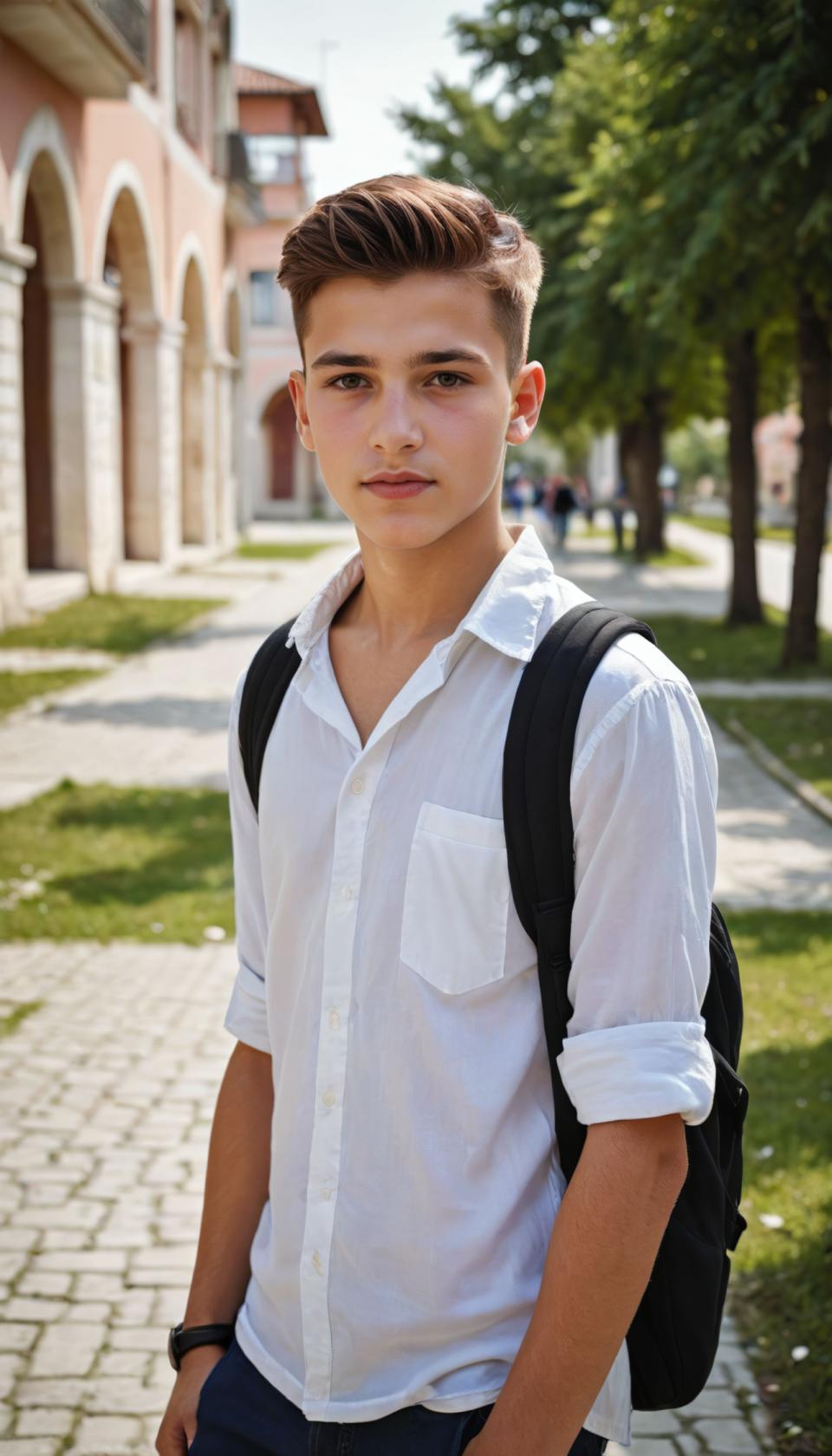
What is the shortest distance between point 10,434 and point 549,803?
50.7ft

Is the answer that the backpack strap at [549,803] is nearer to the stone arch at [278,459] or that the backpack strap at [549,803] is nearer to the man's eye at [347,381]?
the man's eye at [347,381]

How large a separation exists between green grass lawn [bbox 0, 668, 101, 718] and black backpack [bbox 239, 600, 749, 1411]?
10.9 metres

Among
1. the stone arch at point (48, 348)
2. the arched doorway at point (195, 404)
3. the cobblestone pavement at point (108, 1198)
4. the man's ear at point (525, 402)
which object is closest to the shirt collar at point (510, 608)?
the man's ear at point (525, 402)

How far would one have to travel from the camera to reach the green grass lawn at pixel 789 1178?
3545 millimetres

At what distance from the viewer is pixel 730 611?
1975 cm

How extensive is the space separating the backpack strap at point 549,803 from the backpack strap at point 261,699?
43 centimetres

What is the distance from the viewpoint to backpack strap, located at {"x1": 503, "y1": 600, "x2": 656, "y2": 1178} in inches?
63.2

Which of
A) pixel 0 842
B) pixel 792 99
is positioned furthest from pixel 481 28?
pixel 0 842

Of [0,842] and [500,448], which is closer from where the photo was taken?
[500,448]

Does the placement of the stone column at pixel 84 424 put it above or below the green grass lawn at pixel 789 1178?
above

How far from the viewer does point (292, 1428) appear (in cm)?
176

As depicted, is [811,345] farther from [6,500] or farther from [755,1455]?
[755,1455]

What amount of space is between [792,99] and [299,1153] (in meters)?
11.5

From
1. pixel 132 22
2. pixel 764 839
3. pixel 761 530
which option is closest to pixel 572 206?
pixel 132 22
